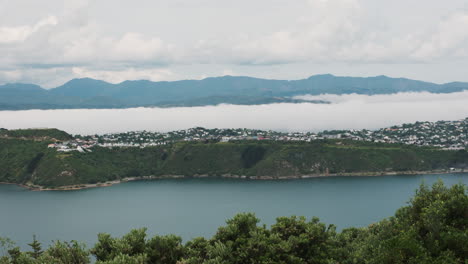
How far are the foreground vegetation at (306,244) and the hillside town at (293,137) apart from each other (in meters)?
84.8

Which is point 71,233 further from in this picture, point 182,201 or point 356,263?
point 356,263

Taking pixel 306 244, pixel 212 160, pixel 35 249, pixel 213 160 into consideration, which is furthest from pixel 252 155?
pixel 306 244

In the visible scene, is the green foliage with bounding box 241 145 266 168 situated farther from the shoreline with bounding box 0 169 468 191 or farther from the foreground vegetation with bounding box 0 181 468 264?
the foreground vegetation with bounding box 0 181 468 264

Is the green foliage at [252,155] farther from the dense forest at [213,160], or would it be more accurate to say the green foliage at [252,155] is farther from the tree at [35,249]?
the tree at [35,249]

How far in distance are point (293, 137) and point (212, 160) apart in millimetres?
32992

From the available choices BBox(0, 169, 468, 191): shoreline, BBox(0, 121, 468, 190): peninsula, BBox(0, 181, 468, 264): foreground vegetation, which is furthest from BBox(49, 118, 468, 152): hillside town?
→ BBox(0, 181, 468, 264): foreground vegetation

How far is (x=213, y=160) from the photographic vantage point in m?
99.2

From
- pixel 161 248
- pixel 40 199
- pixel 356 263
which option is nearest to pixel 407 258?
pixel 356 263

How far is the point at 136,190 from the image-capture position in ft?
267

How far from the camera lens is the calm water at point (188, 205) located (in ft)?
182

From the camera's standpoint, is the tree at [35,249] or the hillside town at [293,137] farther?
the hillside town at [293,137]

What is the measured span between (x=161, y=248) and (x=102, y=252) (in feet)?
7.72

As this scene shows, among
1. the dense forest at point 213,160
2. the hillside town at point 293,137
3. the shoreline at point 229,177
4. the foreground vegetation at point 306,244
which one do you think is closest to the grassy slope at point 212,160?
the dense forest at point 213,160

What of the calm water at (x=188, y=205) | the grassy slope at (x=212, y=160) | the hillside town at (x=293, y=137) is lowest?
the calm water at (x=188, y=205)
